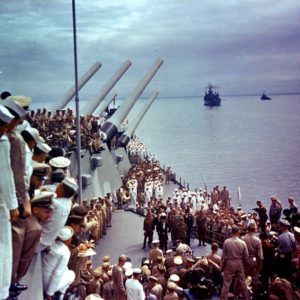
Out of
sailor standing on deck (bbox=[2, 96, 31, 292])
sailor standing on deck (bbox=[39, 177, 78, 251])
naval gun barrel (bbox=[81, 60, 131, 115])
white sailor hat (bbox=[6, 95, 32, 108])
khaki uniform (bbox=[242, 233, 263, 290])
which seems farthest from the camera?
naval gun barrel (bbox=[81, 60, 131, 115])

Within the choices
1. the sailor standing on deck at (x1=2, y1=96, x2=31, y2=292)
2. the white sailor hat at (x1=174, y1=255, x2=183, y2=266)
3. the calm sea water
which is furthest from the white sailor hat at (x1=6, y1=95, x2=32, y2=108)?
the calm sea water

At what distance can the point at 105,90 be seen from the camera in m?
24.8

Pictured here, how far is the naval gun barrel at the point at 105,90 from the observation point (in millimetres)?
22211

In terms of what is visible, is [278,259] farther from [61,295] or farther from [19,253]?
[19,253]

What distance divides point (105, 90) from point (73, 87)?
5.79 feet

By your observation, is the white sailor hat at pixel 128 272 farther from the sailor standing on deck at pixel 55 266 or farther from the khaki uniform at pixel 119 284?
the sailor standing on deck at pixel 55 266

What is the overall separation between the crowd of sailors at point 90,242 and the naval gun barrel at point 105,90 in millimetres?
7150

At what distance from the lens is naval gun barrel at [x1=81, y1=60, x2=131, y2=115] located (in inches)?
874

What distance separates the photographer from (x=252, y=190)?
1700 inches

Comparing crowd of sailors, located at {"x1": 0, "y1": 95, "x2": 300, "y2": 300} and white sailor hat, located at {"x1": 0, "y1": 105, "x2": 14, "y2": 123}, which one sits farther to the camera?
crowd of sailors, located at {"x1": 0, "y1": 95, "x2": 300, "y2": 300}

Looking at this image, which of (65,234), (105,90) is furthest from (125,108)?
(65,234)

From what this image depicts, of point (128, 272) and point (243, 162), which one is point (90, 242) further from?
point (243, 162)

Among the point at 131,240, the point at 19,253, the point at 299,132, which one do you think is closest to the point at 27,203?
the point at 19,253

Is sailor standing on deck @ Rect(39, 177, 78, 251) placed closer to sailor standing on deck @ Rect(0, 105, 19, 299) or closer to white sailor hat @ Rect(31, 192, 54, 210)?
white sailor hat @ Rect(31, 192, 54, 210)
